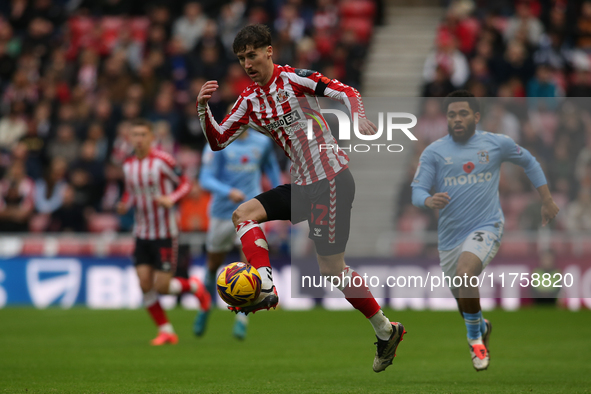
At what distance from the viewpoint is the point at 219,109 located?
16359 mm

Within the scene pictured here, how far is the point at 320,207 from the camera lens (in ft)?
20.6

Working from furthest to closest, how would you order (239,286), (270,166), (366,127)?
1. (270,166)
2. (366,127)
3. (239,286)

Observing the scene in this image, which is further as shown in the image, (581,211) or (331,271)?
(581,211)

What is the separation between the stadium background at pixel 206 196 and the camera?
24.6 feet

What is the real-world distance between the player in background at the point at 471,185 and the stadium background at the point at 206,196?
222mm

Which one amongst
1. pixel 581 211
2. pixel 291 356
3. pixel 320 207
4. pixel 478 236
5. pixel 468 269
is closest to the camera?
pixel 320 207

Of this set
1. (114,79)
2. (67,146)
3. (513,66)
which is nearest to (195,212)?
(67,146)

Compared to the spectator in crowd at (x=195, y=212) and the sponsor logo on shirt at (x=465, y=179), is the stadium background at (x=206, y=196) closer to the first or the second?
the spectator in crowd at (x=195, y=212)

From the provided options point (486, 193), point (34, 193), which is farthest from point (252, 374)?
point (34, 193)

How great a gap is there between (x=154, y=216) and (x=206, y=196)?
551cm

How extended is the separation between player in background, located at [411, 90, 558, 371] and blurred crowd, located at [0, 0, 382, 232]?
29.2ft

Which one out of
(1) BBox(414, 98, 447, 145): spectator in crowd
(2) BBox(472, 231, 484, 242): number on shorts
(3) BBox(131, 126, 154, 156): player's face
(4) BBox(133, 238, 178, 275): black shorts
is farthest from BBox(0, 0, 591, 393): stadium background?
(3) BBox(131, 126, 154, 156): player's face

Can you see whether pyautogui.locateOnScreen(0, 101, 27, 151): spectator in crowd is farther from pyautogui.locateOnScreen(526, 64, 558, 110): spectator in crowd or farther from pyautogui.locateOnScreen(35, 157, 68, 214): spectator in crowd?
pyautogui.locateOnScreen(526, 64, 558, 110): spectator in crowd

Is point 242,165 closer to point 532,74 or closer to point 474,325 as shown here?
point 474,325
